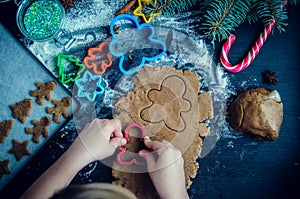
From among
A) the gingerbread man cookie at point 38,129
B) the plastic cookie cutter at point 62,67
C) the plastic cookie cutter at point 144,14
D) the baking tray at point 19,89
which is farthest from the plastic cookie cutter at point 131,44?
the gingerbread man cookie at point 38,129

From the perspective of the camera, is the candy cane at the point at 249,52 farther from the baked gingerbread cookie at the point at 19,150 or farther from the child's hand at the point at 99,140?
the baked gingerbread cookie at the point at 19,150

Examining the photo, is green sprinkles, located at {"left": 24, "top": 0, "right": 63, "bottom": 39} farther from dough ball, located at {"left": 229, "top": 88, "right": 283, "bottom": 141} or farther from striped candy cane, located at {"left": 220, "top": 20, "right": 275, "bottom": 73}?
dough ball, located at {"left": 229, "top": 88, "right": 283, "bottom": 141}

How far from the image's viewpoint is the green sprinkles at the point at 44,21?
1494mm

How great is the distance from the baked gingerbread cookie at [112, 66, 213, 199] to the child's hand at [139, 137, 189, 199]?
5cm

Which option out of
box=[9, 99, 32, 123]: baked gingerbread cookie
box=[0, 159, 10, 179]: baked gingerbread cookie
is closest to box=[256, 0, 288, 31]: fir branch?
box=[9, 99, 32, 123]: baked gingerbread cookie

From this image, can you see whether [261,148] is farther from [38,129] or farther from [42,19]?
[42,19]

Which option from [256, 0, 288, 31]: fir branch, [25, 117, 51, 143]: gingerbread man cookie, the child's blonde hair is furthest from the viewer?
[25, 117, 51, 143]: gingerbread man cookie

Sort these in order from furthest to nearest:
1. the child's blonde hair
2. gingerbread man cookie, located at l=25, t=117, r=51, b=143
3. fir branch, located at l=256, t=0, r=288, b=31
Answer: gingerbread man cookie, located at l=25, t=117, r=51, b=143 < fir branch, located at l=256, t=0, r=288, b=31 < the child's blonde hair

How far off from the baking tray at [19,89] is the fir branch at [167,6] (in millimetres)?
454

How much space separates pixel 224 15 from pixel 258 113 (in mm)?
386

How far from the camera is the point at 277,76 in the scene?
5.13 feet

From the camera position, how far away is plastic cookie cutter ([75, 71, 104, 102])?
4.99ft

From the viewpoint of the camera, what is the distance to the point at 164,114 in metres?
1.52

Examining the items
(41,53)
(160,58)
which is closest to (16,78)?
(41,53)
